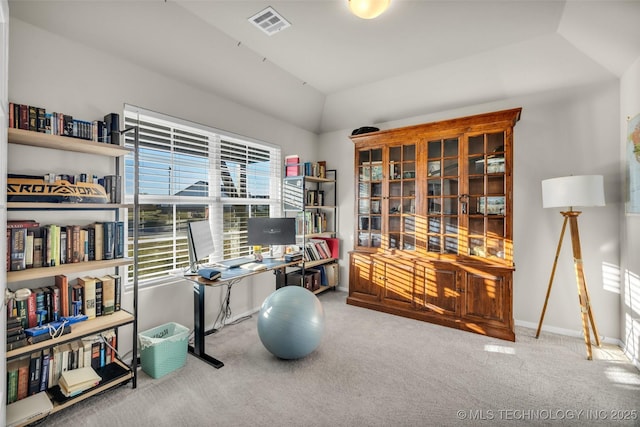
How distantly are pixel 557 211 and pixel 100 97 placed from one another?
4365 mm

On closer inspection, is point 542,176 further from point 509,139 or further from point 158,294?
point 158,294

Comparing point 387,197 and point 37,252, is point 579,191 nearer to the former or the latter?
point 387,197

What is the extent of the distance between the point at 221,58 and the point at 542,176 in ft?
11.5

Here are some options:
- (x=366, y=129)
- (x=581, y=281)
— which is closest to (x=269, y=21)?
(x=366, y=129)

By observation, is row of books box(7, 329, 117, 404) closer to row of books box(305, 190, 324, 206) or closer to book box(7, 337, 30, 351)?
book box(7, 337, 30, 351)


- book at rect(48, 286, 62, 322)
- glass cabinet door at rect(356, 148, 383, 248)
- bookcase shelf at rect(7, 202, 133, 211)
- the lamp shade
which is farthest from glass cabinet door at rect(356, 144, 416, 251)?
book at rect(48, 286, 62, 322)

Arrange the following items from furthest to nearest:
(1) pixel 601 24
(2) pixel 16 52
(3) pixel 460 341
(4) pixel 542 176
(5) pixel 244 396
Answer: (4) pixel 542 176
(3) pixel 460 341
(1) pixel 601 24
(5) pixel 244 396
(2) pixel 16 52

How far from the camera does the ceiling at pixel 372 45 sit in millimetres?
2215

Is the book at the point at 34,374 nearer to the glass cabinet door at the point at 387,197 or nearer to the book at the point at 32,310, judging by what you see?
the book at the point at 32,310

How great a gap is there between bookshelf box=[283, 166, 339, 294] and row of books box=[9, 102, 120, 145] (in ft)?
6.90

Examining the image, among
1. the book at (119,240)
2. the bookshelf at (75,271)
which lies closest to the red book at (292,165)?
the bookshelf at (75,271)

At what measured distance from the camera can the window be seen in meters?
2.67

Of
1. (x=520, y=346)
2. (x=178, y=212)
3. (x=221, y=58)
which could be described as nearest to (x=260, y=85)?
(x=221, y=58)

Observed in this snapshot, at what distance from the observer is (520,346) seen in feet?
9.24
